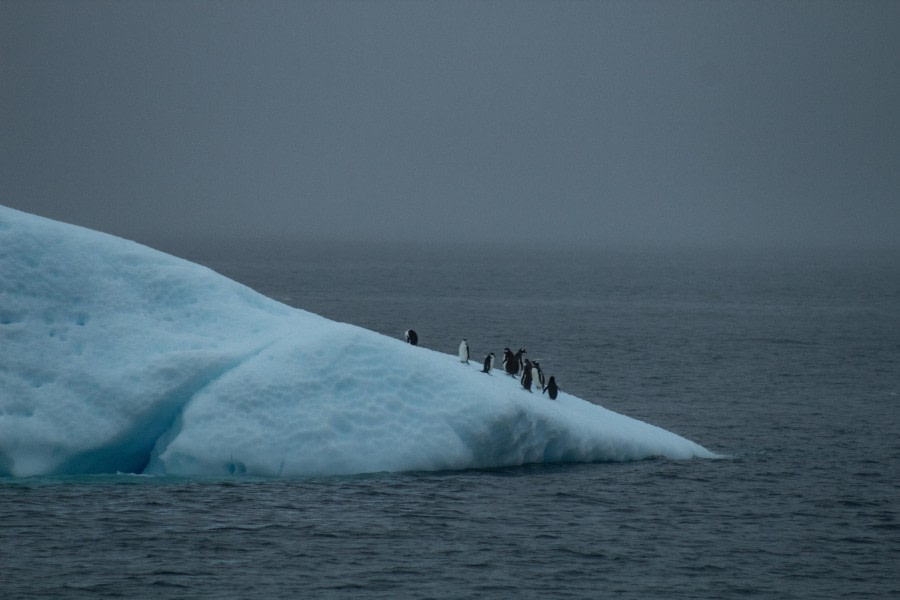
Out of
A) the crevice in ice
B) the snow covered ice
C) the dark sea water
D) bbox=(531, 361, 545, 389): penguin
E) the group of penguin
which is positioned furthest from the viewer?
bbox=(531, 361, 545, 389): penguin

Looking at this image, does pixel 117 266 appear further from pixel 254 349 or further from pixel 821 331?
pixel 821 331

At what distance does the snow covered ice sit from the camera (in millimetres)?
27172

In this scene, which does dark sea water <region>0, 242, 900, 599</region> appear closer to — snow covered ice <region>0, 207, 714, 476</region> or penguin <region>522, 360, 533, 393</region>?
snow covered ice <region>0, 207, 714, 476</region>

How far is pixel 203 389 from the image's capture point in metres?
28.0

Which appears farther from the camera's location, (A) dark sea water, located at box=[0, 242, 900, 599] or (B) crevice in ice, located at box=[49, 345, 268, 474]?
(B) crevice in ice, located at box=[49, 345, 268, 474]

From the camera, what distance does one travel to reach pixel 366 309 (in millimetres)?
86188

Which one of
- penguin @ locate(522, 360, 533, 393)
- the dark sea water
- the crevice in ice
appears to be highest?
penguin @ locate(522, 360, 533, 393)

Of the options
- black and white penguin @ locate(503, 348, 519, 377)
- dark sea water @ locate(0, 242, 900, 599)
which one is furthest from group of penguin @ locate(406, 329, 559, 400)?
dark sea water @ locate(0, 242, 900, 599)

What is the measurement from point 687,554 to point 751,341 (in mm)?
50546

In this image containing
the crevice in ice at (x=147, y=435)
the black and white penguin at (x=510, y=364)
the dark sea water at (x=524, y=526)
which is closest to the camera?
the dark sea water at (x=524, y=526)

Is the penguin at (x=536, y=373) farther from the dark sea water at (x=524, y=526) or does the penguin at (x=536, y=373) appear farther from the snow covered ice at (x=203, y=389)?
the dark sea water at (x=524, y=526)

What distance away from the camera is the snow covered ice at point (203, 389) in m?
27.2

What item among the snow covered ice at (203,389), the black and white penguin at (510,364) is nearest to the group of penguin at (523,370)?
the black and white penguin at (510,364)

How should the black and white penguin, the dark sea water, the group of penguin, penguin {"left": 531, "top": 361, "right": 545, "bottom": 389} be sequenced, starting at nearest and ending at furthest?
1. the dark sea water
2. the group of penguin
3. penguin {"left": 531, "top": 361, "right": 545, "bottom": 389}
4. the black and white penguin
